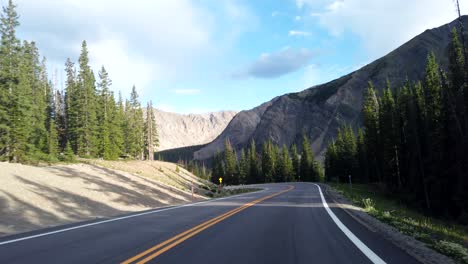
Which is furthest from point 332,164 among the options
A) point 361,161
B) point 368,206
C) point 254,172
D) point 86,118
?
point 368,206

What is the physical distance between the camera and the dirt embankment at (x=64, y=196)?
15.0 m

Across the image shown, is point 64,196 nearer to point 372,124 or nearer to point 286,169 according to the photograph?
point 372,124

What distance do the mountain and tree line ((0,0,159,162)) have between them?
76.1 metres

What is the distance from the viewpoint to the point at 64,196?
20.7m

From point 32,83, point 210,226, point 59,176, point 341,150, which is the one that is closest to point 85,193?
point 59,176

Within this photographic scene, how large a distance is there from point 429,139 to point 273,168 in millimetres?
68471

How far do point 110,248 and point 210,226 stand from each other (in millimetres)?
3832

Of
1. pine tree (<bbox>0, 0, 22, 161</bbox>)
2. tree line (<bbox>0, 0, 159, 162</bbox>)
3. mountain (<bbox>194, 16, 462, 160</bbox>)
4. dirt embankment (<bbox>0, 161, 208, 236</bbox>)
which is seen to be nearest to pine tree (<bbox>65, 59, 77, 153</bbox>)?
tree line (<bbox>0, 0, 159, 162</bbox>)

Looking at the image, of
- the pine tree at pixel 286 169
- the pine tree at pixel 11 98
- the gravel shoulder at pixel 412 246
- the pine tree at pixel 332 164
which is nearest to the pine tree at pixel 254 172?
the pine tree at pixel 286 169

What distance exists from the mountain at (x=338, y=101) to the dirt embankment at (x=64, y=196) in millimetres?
117245

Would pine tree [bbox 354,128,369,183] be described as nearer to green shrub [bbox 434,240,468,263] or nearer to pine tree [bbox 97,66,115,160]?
pine tree [bbox 97,66,115,160]

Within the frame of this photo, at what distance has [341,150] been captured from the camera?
89.5 meters

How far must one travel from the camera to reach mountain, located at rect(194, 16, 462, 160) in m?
149

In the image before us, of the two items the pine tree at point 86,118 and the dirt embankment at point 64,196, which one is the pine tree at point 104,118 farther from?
the dirt embankment at point 64,196
